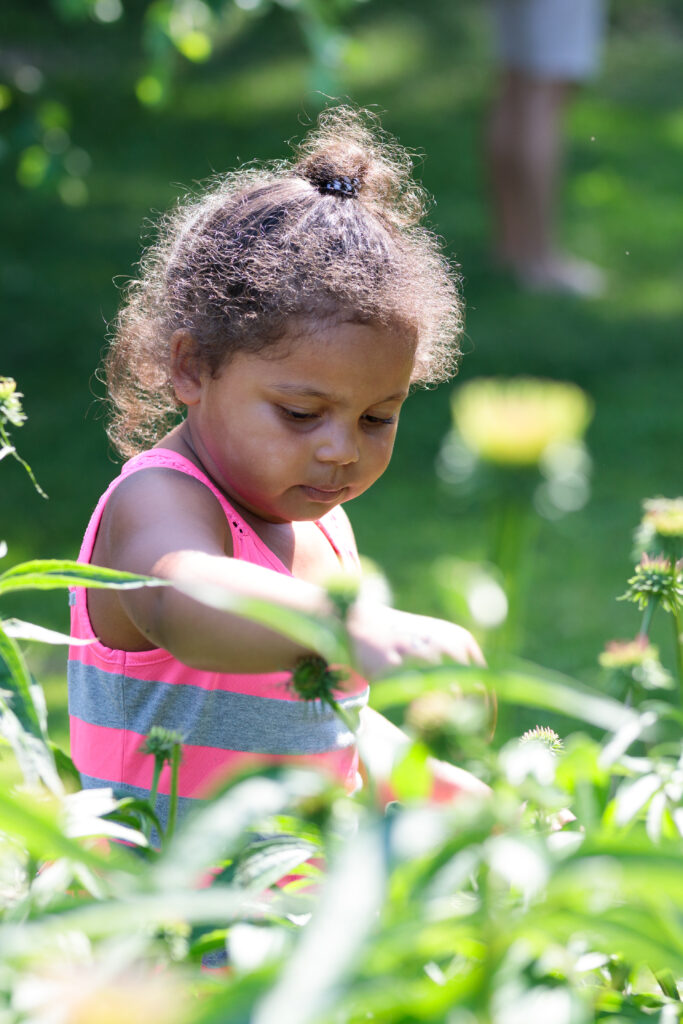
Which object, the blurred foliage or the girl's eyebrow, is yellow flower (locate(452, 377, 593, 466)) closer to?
the blurred foliage

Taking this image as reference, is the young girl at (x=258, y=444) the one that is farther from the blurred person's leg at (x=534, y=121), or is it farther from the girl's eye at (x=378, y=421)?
the blurred person's leg at (x=534, y=121)

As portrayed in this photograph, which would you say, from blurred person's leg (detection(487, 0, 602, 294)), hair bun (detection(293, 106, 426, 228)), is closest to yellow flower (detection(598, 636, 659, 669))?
hair bun (detection(293, 106, 426, 228))

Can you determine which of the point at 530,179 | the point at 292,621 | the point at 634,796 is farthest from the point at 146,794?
the point at 530,179

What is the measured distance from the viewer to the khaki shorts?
218 inches

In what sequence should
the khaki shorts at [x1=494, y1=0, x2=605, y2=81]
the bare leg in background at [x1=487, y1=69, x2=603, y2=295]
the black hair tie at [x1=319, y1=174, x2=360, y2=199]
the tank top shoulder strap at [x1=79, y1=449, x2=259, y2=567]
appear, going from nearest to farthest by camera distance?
the tank top shoulder strap at [x1=79, y1=449, x2=259, y2=567] → the black hair tie at [x1=319, y1=174, x2=360, y2=199] → the khaki shorts at [x1=494, y1=0, x2=605, y2=81] → the bare leg in background at [x1=487, y1=69, x2=603, y2=295]

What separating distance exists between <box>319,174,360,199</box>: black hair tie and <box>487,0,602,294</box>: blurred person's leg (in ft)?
14.4

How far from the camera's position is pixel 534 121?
227 inches

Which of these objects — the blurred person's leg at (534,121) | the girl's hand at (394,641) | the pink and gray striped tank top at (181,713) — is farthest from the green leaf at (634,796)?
the blurred person's leg at (534,121)

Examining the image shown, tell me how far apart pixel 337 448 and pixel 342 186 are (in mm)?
411

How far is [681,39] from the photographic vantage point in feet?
34.5

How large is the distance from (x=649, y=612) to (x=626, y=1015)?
34 cm

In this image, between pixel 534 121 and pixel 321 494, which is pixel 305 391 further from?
pixel 534 121

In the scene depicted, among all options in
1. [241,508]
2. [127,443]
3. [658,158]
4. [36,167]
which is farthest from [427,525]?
[658,158]

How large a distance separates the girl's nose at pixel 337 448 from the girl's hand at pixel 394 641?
481 mm
